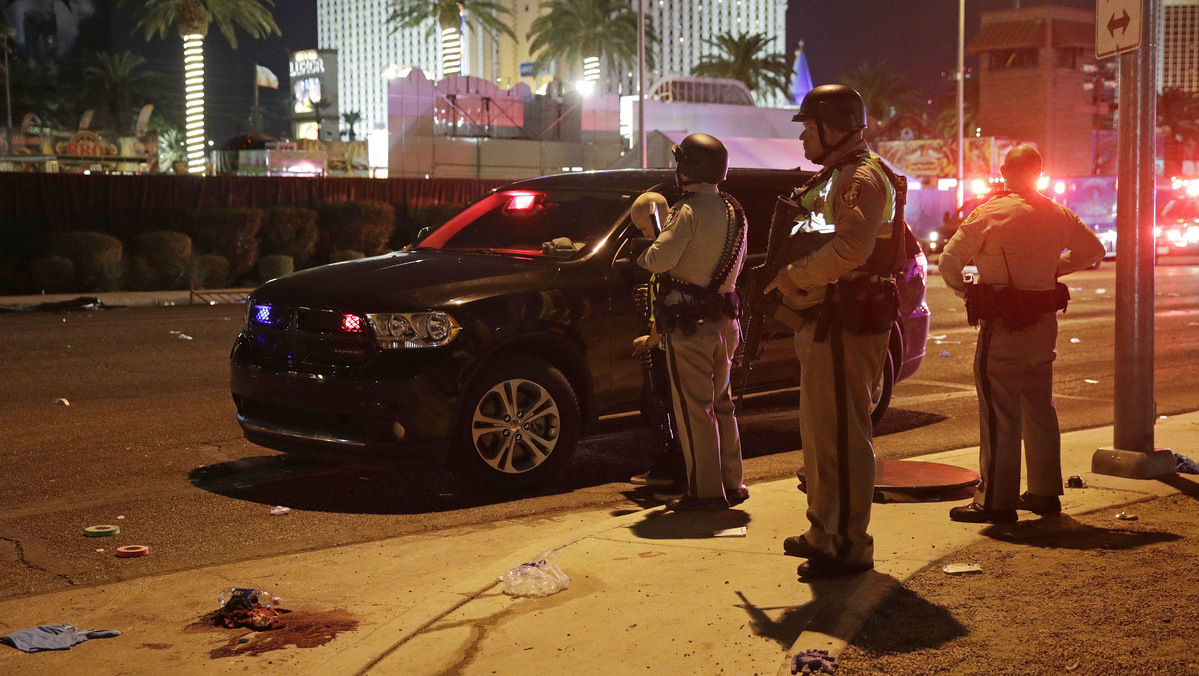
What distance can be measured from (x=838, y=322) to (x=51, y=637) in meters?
3.23

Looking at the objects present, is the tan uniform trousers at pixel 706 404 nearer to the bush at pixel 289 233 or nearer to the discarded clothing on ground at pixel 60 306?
the discarded clothing on ground at pixel 60 306

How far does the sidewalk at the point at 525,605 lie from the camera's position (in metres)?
4.20

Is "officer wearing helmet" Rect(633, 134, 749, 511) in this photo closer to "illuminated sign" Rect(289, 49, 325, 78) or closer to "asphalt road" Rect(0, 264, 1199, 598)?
"asphalt road" Rect(0, 264, 1199, 598)

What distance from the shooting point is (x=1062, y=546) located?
17.9 ft

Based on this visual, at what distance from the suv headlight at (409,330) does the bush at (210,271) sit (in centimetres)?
2319

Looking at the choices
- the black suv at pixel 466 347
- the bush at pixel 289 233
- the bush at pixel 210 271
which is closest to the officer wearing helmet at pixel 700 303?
the black suv at pixel 466 347

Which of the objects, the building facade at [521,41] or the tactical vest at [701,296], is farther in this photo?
the building facade at [521,41]

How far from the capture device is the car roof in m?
8.08

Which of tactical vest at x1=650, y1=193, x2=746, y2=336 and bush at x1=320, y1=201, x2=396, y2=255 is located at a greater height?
bush at x1=320, y1=201, x2=396, y2=255

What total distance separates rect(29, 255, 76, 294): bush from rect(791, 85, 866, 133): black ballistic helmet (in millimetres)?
24715

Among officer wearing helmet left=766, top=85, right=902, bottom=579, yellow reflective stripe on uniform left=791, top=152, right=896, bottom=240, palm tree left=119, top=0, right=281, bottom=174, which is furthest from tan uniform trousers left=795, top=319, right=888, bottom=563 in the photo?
palm tree left=119, top=0, right=281, bottom=174

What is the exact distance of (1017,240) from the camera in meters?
5.81

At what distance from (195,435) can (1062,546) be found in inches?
242

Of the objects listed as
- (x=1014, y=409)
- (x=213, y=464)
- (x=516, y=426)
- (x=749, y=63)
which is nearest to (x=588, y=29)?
(x=749, y=63)
